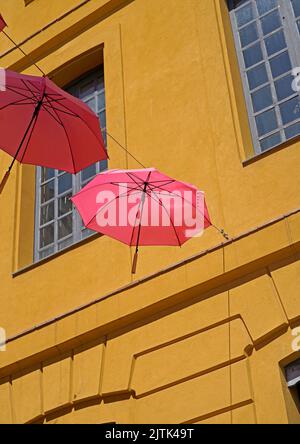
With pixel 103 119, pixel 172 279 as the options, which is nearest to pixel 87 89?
pixel 103 119

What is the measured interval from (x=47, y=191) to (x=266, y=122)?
3438 millimetres

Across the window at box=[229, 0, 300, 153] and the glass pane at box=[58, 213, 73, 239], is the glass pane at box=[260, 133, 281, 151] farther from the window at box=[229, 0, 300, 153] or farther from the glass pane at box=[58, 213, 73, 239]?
the glass pane at box=[58, 213, 73, 239]

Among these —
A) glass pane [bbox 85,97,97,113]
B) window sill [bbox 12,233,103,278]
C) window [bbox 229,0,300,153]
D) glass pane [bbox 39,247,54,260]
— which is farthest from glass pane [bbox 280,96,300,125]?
Answer: glass pane [bbox 39,247,54,260]

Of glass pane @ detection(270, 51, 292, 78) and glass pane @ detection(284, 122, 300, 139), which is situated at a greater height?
glass pane @ detection(270, 51, 292, 78)

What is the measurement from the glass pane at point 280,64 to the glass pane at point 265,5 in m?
0.83

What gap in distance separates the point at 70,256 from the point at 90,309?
970 mm

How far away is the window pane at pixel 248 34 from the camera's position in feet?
32.8

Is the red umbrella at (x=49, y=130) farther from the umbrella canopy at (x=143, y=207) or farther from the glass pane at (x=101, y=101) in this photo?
the glass pane at (x=101, y=101)

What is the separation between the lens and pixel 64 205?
10828mm

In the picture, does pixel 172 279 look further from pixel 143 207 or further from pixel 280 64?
pixel 280 64

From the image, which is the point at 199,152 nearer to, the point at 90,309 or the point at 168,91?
the point at 168,91

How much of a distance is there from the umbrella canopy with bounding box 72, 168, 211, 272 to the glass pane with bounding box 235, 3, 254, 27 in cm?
287

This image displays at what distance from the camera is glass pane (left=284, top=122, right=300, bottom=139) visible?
891 centimetres

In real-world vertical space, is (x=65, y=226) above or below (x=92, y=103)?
below
